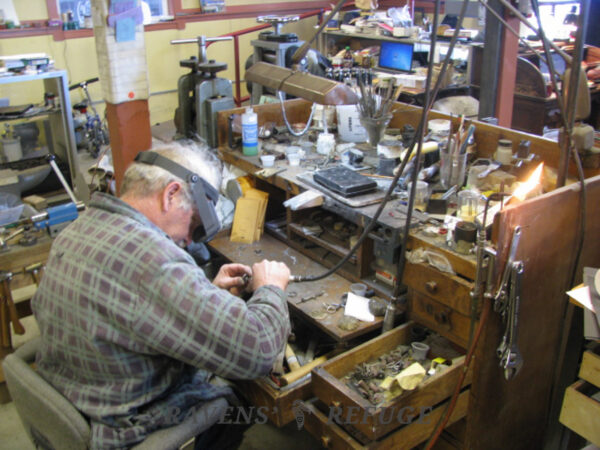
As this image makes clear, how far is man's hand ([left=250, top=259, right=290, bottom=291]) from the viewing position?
1.65 metres

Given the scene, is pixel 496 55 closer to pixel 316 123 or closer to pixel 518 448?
pixel 316 123

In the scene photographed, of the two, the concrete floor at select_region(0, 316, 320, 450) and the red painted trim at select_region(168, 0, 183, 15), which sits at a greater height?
the red painted trim at select_region(168, 0, 183, 15)

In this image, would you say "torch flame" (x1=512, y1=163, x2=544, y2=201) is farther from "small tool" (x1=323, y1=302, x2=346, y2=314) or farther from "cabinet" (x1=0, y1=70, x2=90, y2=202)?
"cabinet" (x1=0, y1=70, x2=90, y2=202)

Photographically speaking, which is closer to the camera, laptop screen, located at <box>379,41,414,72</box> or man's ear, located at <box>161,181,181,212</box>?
man's ear, located at <box>161,181,181,212</box>

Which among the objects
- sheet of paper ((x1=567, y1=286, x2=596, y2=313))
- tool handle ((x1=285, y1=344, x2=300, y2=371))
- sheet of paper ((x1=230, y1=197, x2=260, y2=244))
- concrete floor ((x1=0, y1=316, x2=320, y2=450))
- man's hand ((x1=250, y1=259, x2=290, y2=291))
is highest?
man's hand ((x1=250, y1=259, x2=290, y2=291))

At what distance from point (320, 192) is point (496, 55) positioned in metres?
1.52

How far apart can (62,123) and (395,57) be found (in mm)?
3258

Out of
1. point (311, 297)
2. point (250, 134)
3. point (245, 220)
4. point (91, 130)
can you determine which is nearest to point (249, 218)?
point (245, 220)

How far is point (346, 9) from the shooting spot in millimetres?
7164

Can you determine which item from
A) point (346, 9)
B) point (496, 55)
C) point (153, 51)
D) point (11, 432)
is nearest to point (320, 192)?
point (496, 55)

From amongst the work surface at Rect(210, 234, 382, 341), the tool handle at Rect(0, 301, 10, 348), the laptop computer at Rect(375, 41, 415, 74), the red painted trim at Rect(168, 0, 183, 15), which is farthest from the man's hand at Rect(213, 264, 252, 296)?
the red painted trim at Rect(168, 0, 183, 15)

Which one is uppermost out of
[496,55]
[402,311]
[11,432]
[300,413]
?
[496,55]

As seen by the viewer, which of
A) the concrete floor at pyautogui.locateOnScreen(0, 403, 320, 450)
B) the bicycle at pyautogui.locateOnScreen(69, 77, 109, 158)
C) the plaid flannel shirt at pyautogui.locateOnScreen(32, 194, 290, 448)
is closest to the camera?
the plaid flannel shirt at pyautogui.locateOnScreen(32, 194, 290, 448)

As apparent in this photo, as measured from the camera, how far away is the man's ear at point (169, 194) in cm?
149
